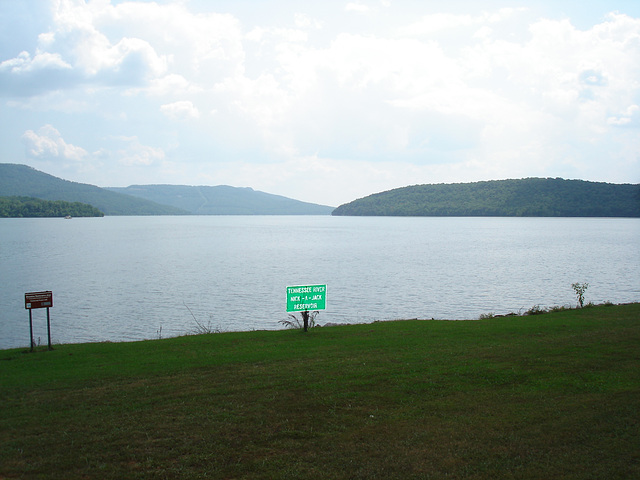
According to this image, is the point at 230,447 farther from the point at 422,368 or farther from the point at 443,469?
the point at 422,368

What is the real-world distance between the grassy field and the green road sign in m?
1.61

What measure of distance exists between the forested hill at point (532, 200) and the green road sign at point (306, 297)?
158134 mm

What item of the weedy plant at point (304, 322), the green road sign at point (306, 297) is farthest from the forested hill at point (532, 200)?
the green road sign at point (306, 297)

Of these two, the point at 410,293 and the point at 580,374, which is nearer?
the point at 580,374

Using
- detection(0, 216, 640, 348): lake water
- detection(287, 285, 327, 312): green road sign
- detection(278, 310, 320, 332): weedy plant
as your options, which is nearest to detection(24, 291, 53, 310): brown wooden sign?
detection(287, 285, 327, 312): green road sign

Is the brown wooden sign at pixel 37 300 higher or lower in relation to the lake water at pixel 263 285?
higher

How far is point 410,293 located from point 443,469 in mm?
22958

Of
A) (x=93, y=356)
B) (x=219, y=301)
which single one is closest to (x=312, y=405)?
(x=93, y=356)

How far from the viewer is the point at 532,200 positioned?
164 metres

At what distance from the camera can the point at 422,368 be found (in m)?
8.65

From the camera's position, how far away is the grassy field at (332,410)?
5.32 meters

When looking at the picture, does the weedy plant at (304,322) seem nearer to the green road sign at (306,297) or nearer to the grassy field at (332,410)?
the green road sign at (306,297)

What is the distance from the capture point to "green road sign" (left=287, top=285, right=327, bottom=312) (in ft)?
40.7

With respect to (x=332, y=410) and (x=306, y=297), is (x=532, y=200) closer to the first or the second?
(x=306, y=297)
